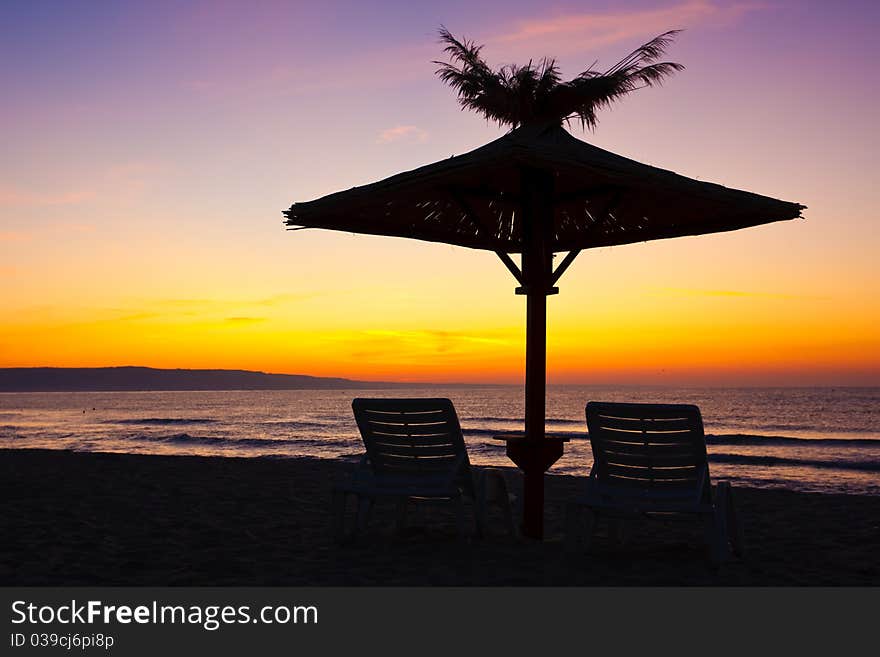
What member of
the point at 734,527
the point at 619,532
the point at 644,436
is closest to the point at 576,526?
the point at 644,436

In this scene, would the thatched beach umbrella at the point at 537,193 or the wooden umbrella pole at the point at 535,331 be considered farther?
the wooden umbrella pole at the point at 535,331

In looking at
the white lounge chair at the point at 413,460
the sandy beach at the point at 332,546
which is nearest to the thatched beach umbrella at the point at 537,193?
the white lounge chair at the point at 413,460

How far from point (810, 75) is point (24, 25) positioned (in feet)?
36.9

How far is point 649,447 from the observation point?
456 cm

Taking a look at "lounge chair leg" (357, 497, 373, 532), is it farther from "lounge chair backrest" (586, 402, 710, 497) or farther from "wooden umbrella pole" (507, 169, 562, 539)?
"lounge chair backrest" (586, 402, 710, 497)

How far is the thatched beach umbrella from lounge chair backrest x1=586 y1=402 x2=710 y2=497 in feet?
1.61

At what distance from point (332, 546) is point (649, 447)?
2.17m

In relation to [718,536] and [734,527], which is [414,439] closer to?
[718,536]

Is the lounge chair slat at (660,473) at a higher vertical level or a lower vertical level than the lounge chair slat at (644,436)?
lower

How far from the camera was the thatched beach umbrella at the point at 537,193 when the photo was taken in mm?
4656

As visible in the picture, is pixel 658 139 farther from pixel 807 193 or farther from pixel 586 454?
pixel 586 454

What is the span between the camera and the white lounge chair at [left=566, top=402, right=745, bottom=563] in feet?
14.4

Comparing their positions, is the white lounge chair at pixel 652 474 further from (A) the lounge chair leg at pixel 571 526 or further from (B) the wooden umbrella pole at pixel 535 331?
(B) the wooden umbrella pole at pixel 535 331
